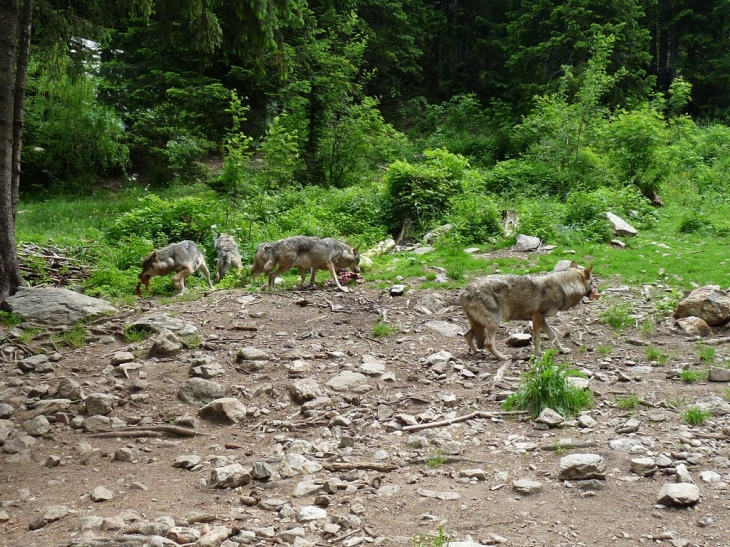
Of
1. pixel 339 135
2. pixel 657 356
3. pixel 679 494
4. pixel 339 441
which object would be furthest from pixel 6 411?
pixel 339 135

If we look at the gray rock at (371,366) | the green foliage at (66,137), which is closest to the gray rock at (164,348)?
the gray rock at (371,366)

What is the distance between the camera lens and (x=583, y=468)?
5137 millimetres

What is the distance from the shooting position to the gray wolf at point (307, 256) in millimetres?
12047

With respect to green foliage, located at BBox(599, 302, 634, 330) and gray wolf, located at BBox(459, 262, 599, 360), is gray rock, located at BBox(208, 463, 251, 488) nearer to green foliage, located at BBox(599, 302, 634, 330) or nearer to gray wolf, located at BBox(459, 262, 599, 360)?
gray wolf, located at BBox(459, 262, 599, 360)

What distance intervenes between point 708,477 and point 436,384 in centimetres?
330

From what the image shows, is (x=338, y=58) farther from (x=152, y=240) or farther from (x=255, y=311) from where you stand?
(x=255, y=311)

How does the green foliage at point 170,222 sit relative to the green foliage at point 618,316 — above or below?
above

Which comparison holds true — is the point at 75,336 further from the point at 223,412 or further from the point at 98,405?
the point at 223,412

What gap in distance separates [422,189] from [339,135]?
748 cm

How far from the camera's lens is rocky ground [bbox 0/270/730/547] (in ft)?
14.9

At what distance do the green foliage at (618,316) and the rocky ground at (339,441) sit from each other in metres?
0.18

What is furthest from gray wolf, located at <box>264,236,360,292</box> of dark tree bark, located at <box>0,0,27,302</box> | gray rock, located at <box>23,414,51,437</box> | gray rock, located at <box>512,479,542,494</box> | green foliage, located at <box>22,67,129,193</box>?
green foliage, located at <box>22,67,129,193</box>

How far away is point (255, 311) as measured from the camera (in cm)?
1040

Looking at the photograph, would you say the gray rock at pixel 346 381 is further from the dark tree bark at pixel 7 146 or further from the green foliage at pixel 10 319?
the dark tree bark at pixel 7 146
